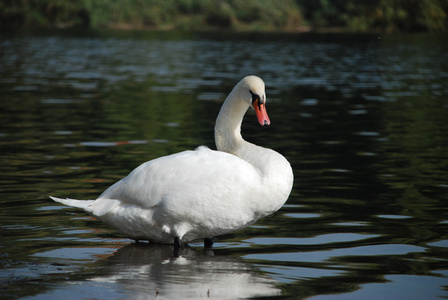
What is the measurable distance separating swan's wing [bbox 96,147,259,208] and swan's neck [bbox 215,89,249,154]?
39cm

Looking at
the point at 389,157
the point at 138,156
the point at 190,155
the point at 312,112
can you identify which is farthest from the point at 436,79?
the point at 190,155

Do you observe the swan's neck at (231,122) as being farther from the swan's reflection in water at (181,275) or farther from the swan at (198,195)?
the swan's reflection in water at (181,275)

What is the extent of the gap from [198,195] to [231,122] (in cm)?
102

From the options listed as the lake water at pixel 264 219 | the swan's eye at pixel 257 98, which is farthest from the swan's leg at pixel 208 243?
the swan's eye at pixel 257 98

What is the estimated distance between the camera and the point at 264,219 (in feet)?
25.8

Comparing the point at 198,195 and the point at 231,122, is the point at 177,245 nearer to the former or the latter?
the point at 198,195

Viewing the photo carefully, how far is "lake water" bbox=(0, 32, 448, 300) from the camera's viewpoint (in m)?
5.61

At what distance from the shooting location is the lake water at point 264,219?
18.4 ft

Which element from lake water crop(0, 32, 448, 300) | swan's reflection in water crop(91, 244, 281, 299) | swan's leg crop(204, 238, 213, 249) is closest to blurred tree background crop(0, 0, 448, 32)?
lake water crop(0, 32, 448, 300)

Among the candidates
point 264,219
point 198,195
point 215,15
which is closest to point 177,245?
point 198,195

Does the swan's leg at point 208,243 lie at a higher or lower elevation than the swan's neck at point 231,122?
lower

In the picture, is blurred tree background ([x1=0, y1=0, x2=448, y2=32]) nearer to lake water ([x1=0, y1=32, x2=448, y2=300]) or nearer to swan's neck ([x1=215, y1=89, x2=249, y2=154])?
lake water ([x1=0, y1=32, x2=448, y2=300])

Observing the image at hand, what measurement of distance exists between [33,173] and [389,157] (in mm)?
5272

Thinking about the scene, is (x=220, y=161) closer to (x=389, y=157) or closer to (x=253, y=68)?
(x=389, y=157)
